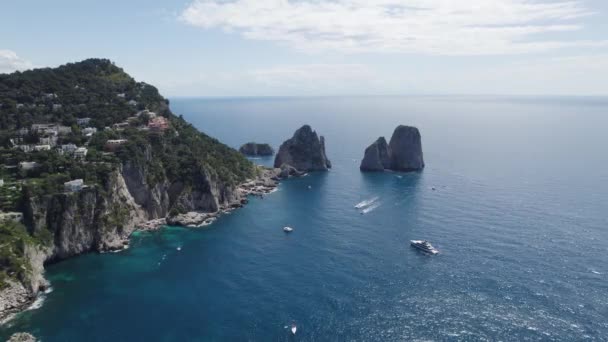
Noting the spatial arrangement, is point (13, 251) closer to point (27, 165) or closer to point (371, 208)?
point (27, 165)

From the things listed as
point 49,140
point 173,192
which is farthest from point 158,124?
point 49,140

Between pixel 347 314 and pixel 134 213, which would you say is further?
pixel 134 213

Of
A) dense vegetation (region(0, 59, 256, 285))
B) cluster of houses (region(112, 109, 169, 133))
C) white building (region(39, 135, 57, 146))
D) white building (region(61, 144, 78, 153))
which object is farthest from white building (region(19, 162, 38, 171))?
cluster of houses (region(112, 109, 169, 133))

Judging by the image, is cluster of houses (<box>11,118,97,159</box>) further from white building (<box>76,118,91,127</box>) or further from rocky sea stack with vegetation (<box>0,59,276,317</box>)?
rocky sea stack with vegetation (<box>0,59,276,317</box>)

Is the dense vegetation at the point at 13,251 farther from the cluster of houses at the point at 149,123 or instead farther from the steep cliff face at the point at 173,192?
the cluster of houses at the point at 149,123

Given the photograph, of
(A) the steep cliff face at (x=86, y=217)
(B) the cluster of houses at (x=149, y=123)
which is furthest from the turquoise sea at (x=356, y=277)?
(B) the cluster of houses at (x=149, y=123)

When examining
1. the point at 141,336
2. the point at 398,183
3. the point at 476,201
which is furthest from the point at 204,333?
the point at 398,183

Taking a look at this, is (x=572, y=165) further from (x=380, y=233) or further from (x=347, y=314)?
(x=347, y=314)
